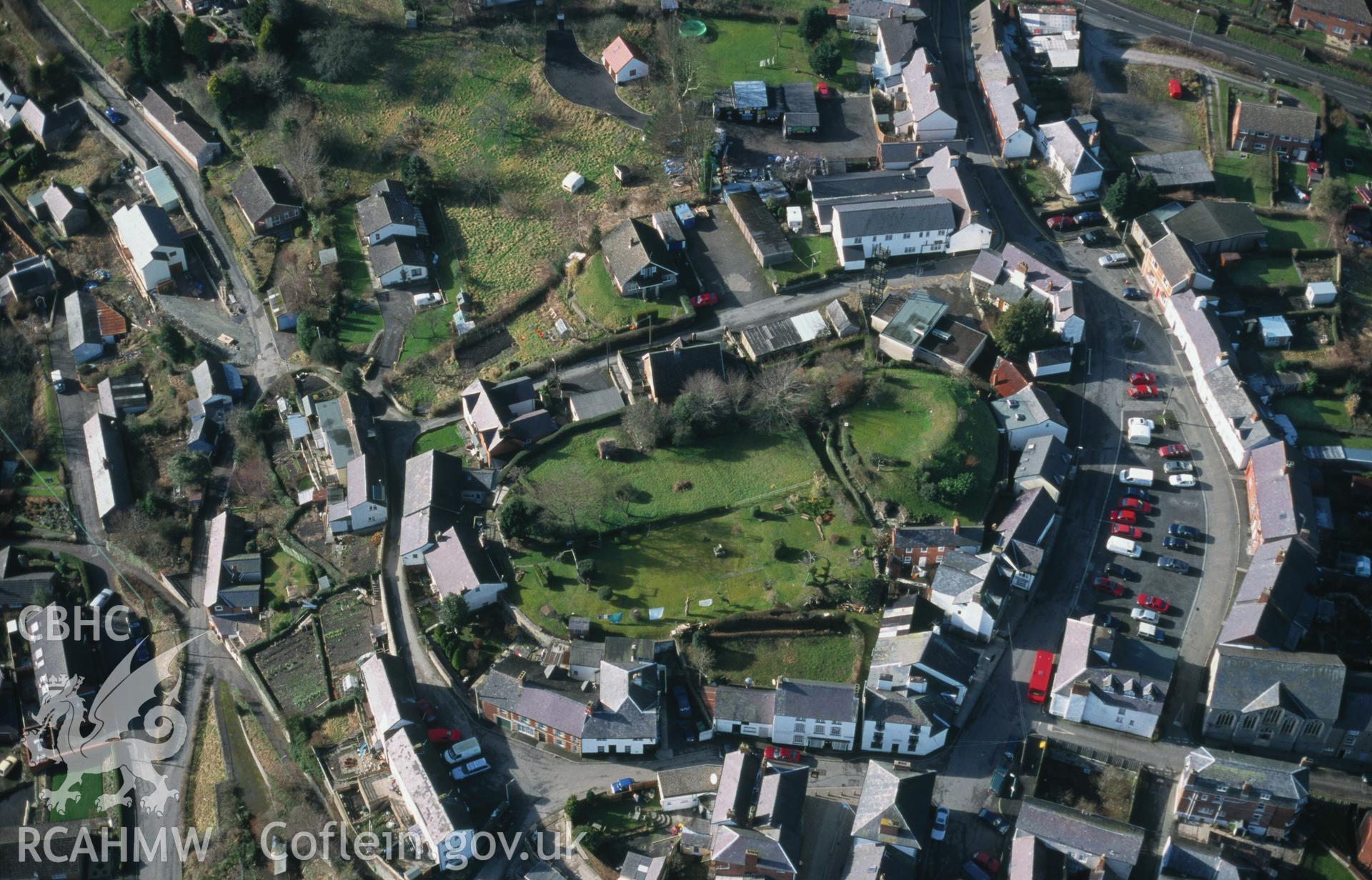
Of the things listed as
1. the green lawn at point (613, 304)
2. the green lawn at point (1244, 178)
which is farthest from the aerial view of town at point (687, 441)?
the green lawn at point (1244, 178)

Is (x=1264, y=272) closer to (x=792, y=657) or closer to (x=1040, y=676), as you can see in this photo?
(x=1040, y=676)

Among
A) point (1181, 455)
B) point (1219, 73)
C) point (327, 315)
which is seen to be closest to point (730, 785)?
point (1181, 455)

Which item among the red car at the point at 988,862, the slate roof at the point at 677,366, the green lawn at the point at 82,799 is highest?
the slate roof at the point at 677,366

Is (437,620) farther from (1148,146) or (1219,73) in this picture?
(1219,73)

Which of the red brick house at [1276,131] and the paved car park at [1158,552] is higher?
the red brick house at [1276,131]

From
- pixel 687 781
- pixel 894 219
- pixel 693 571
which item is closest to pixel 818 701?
pixel 687 781

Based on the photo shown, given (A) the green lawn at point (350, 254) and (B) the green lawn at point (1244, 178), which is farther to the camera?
(A) the green lawn at point (350, 254)

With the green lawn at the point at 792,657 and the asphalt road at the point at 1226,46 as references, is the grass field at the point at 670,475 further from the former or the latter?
the asphalt road at the point at 1226,46
